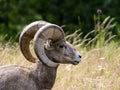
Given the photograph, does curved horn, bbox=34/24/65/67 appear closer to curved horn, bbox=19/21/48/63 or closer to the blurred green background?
curved horn, bbox=19/21/48/63

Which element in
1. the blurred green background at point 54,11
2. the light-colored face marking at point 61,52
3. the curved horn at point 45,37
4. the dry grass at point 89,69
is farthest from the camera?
the blurred green background at point 54,11

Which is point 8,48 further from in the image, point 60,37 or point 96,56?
point 60,37

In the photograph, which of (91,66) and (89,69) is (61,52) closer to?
(89,69)

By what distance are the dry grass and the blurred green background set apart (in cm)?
1268

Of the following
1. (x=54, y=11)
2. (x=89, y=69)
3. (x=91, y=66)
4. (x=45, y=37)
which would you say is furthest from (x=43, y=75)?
(x=54, y=11)

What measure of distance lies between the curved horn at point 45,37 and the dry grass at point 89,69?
1.41 metres

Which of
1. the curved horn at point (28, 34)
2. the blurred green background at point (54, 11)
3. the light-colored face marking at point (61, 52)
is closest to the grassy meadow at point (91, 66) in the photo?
the curved horn at point (28, 34)

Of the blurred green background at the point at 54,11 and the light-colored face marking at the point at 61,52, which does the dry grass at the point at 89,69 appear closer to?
the light-colored face marking at the point at 61,52

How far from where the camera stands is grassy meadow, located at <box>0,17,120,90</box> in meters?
11.4

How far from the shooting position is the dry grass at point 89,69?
11320 millimetres

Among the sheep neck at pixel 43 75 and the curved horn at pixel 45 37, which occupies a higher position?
the curved horn at pixel 45 37

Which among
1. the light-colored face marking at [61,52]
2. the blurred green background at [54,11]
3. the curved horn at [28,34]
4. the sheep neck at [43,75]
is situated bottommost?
the sheep neck at [43,75]

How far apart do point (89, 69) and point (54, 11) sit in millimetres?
17789

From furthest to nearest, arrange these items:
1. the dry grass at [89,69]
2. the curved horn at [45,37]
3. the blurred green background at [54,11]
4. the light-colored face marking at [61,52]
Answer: the blurred green background at [54,11] → the dry grass at [89,69] → the light-colored face marking at [61,52] → the curved horn at [45,37]
